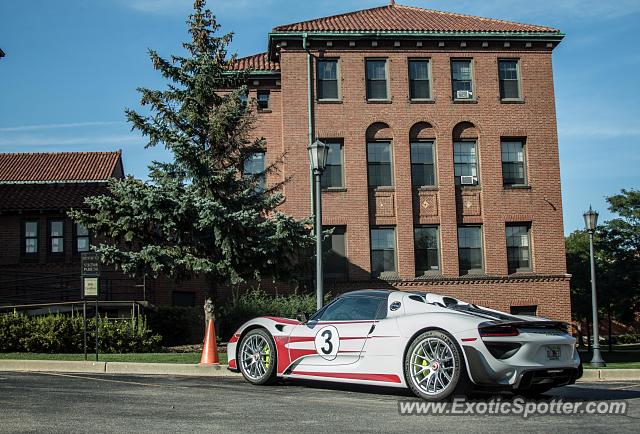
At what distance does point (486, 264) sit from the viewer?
29.0m

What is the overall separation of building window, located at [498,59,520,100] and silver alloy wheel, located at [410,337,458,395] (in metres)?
22.8

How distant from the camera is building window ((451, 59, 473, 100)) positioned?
2967 centimetres

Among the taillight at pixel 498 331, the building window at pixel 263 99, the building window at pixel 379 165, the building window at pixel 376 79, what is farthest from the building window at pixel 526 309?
the taillight at pixel 498 331

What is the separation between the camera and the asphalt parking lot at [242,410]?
7.16m

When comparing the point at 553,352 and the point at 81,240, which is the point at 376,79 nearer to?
the point at 81,240

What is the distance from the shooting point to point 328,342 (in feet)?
32.2

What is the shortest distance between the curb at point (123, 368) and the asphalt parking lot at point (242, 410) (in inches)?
101

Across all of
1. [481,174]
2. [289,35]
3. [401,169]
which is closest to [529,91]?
[481,174]

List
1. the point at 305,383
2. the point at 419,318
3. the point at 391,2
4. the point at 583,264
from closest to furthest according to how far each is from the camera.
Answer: the point at 419,318, the point at 305,383, the point at 391,2, the point at 583,264

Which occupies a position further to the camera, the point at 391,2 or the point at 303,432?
the point at 391,2

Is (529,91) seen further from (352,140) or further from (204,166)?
(204,166)

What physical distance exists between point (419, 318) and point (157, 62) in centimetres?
1465

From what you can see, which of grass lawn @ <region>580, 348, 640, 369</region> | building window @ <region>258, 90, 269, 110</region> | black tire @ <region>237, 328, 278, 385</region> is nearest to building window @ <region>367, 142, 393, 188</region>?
building window @ <region>258, 90, 269, 110</region>


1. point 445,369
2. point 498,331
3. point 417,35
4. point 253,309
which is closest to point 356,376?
point 445,369
